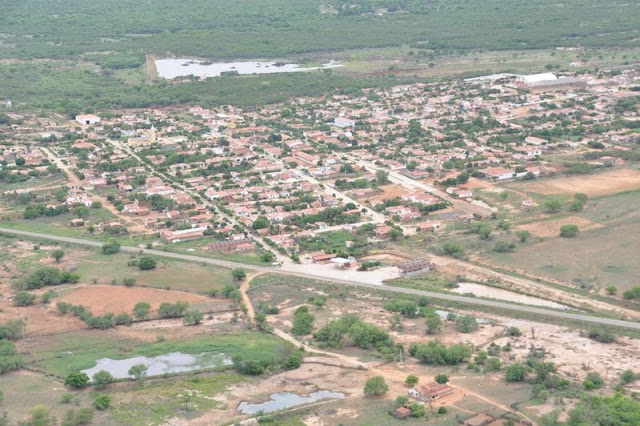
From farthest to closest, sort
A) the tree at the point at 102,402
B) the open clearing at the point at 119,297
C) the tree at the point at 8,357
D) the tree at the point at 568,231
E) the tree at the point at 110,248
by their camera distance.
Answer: the tree at the point at 568,231 < the tree at the point at 110,248 < the open clearing at the point at 119,297 < the tree at the point at 8,357 < the tree at the point at 102,402

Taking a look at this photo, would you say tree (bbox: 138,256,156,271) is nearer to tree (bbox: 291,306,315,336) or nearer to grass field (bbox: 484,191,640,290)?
tree (bbox: 291,306,315,336)

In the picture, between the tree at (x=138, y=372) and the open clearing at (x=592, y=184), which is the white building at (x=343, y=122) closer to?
the open clearing at (x=592, y=184)

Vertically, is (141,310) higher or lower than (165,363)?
higher

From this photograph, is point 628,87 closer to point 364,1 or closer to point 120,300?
point 120,300

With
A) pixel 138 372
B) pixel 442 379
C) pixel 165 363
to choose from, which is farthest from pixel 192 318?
pixel 442 379

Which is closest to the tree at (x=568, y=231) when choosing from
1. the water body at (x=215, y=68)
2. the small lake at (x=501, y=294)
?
the small lake at (x=501, y=294)

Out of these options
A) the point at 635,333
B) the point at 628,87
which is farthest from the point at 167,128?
the point at 635,333

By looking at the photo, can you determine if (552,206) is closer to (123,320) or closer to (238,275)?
(238,275)

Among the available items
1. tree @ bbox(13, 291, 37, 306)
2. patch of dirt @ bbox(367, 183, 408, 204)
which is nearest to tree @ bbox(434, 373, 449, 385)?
tree @ bbox(13, 291, 37, 306)
